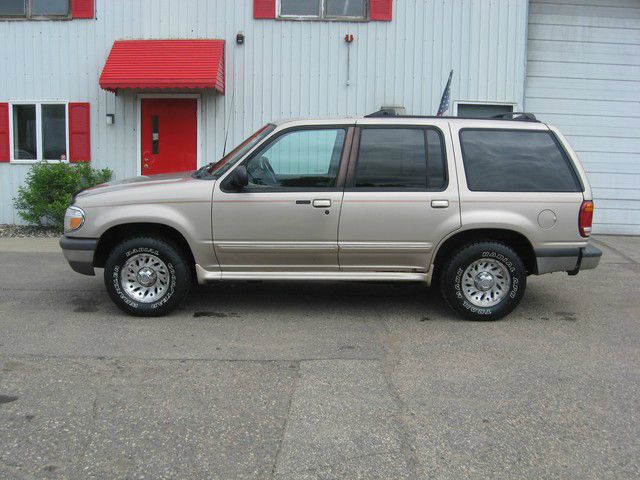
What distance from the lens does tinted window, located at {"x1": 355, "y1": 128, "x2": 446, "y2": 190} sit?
6.00 meters

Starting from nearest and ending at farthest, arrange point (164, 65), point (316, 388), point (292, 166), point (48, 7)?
point (316, 388) < point (292, 166) < point (164, 65) < point (48, 7)

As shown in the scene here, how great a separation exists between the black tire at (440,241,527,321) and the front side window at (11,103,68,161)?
27.9 ft

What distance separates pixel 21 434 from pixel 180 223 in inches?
101

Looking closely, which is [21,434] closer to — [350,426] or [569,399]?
[350,426]

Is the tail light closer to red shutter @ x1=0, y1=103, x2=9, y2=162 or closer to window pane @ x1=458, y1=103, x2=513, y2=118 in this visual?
window pane @ x1=458, y1=103, x2=513, y2=118

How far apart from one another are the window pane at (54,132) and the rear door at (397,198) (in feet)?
25.7

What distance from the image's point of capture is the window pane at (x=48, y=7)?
11.7 metres

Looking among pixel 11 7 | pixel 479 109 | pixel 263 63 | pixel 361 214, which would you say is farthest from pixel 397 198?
pixel 11 7

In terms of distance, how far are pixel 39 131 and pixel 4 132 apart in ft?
2.04

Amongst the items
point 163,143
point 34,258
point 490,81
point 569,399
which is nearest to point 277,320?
point 569,399

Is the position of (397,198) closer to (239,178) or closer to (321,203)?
(321,203)

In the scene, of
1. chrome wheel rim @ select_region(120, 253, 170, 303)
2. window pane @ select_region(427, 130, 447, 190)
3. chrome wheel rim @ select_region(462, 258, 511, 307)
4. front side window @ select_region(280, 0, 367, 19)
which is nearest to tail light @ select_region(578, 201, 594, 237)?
chrome wheel rim @ select_region(462, 258, 511, 307)

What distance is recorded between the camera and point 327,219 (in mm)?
5914

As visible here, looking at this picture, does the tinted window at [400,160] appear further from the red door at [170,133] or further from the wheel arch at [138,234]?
the red door at [170,133]
